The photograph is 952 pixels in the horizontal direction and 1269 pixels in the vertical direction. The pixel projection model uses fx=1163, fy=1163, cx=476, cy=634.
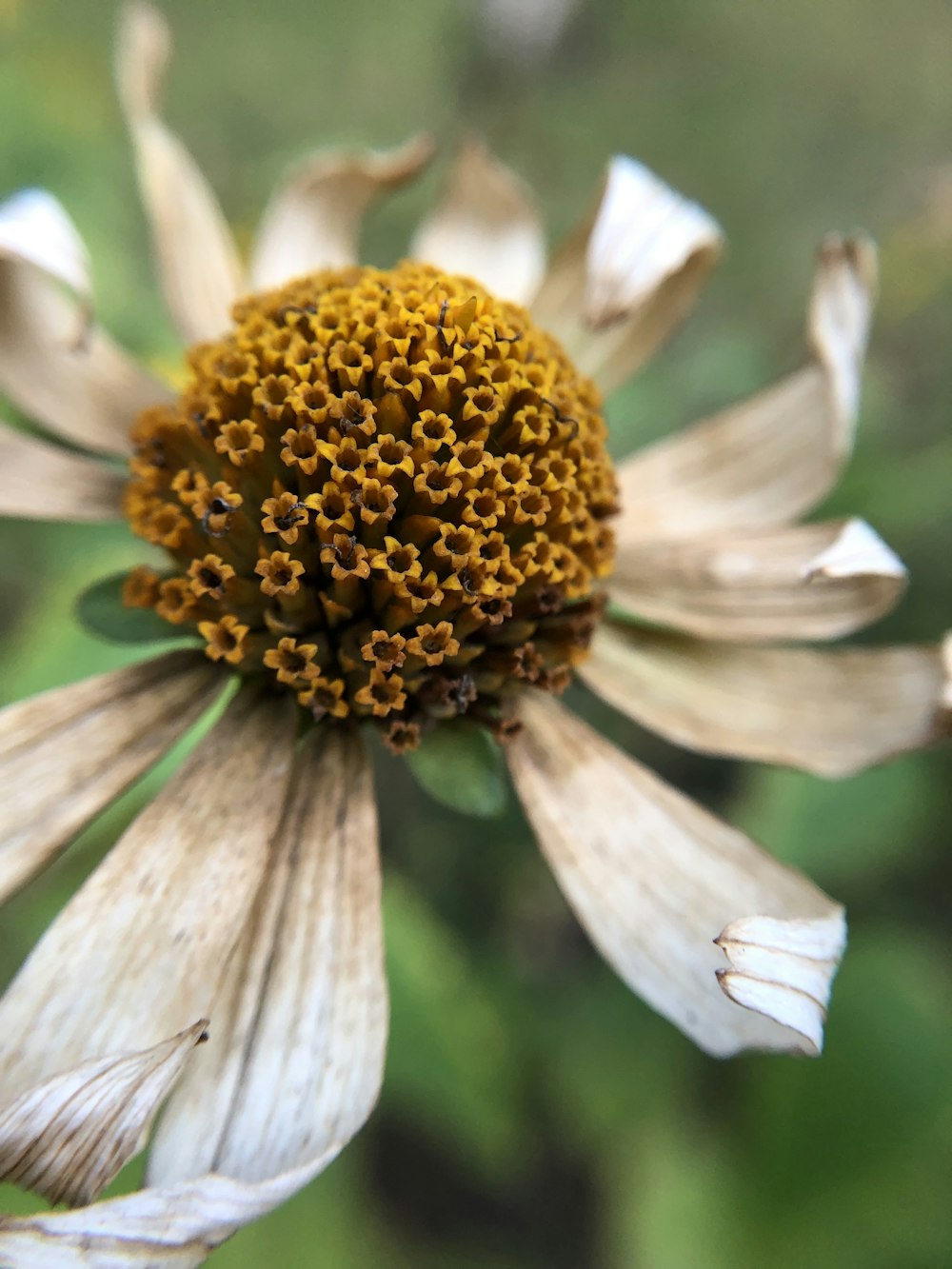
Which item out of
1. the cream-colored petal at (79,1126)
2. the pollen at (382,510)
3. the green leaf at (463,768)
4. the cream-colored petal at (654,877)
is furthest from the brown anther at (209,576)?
the cream-colored petal at (79,1126)

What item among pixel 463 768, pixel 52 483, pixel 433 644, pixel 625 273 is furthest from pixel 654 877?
pixel 52 483

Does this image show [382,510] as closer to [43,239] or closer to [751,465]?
[43,239]

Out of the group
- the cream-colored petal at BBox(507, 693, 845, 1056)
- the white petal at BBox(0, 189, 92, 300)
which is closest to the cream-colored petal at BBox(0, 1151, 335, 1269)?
the cream-colored petal at BBox(507, 693, 845, 1056)

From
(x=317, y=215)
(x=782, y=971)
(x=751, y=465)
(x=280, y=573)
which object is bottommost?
(x=782, y=971)

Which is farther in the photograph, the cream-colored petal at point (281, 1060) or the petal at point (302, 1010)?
the petal at point (302, 1010)

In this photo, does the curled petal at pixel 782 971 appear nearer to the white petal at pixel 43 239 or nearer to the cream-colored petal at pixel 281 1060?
the cream-colored petal at pixel 281 1060

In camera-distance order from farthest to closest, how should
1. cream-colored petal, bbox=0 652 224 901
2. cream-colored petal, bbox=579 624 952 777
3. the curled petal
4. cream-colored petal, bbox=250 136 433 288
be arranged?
cream-colored petal, bbox=250 136 433 288 → cream-colored petal, bbox=579 624 952 777 → cream-colored petal, bbox=0 652 224 901 → the curled petal

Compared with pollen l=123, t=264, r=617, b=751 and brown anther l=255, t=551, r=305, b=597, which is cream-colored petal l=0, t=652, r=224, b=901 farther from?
brown anther l=255, t=551, r=305, b=597
